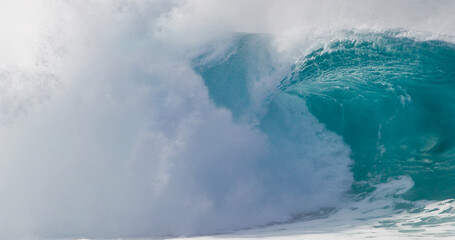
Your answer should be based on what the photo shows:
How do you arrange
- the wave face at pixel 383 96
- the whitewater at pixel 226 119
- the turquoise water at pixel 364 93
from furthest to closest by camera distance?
the turquoise water at pixel 364 93, the wave face at pixel 383 96, the whitewater at pixel 226 119

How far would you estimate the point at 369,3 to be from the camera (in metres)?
10.6

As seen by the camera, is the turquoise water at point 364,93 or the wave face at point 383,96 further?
the turquoise water at point 364,93

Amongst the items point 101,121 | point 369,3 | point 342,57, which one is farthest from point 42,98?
point 369,3

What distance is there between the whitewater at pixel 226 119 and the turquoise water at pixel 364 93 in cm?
3

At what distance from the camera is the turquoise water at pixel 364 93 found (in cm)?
985

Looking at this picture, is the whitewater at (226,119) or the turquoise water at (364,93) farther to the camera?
the turquoise water at (364,93)

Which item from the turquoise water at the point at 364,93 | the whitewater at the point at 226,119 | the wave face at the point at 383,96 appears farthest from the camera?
the turquoise water at the point at 364,93

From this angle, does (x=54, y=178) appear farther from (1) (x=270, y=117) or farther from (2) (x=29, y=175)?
(1) (x=270, y=117)

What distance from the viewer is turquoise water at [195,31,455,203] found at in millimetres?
9846

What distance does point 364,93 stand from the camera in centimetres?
1061

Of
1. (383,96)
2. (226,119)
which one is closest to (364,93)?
(383,96)

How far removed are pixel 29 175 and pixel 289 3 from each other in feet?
23.5

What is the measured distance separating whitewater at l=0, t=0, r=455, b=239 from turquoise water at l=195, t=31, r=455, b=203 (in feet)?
0.10

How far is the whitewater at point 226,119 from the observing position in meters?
8.38
